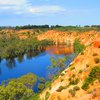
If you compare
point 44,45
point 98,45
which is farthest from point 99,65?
point 44,45

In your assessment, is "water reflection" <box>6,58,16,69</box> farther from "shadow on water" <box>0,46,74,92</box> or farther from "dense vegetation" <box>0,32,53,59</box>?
"dense vegetation" <box>0,32,53,59</box>

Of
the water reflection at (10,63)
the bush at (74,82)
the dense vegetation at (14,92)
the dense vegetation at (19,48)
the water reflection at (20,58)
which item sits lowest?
the water reflection at (20,58)

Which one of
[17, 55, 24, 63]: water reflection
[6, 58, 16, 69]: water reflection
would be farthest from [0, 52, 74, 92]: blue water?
[17, 55, 24, 63]: water reflection

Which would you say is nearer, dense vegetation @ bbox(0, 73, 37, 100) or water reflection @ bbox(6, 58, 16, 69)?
→ dense vegetation @ bbox(0, 73, 37, 100)

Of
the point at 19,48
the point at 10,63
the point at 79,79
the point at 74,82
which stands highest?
the point at 79,79

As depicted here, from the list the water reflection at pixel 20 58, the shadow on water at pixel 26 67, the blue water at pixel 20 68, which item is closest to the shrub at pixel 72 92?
the shadow on water at pixel 26 67

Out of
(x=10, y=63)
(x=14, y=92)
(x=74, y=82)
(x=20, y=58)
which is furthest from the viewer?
(x=20, y=58)

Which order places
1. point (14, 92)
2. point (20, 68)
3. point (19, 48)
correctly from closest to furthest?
point (14, 92) → point (20, 68) → point (19, 48)

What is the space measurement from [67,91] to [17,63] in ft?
274

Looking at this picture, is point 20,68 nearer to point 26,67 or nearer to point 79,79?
point 26,67

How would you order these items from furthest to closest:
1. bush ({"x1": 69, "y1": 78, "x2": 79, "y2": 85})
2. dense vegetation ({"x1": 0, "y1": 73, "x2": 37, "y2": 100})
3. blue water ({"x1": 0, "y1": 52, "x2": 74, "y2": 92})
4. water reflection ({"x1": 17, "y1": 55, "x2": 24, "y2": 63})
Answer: water reflection ({"x1": 17, "y1": 55, "x2": 24, "y2": 63}) < blue water ({"x1": 0, "y1": 52, "x2": 74, "y2": 92}) < dense vegetation ({"x1": 0, "y1": 73, "x2": 37, "y2": 100}) < bush ({"x1": 69, "y1": 78, "x2": 79, "y2": 85})

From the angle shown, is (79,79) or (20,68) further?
(20,68)

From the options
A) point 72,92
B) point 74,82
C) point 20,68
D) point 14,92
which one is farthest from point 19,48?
point 72,92

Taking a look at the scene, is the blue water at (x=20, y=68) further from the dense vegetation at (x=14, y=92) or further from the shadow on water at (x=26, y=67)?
the dense vegetation at (x=14, y=92)
